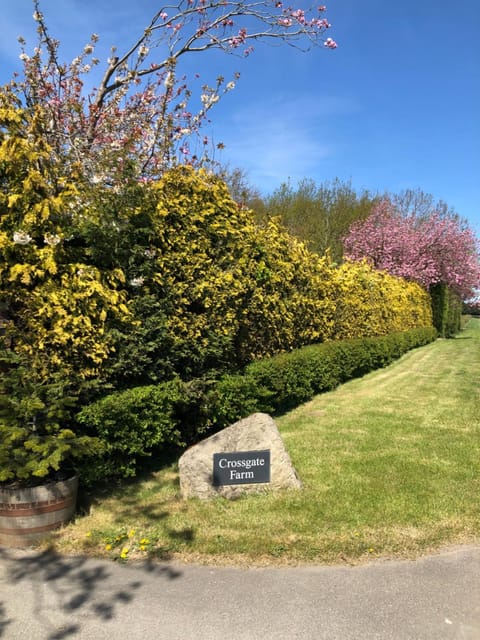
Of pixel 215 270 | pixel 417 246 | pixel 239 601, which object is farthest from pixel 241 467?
pixel 417 246

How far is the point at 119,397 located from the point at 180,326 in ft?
3.78

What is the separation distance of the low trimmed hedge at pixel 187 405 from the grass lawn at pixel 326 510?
0.42m

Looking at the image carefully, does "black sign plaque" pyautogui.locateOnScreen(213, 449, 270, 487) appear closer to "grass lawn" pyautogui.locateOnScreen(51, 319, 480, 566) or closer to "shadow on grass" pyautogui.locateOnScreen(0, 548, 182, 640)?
"grass lawn" pyautogui.locateOnScreen(51, 319, 480, 566)

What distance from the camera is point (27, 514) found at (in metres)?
3.50

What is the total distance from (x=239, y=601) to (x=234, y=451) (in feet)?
5.42

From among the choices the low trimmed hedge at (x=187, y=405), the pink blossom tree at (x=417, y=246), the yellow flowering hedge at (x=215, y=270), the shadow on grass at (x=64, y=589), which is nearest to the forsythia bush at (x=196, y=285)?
the yellow flowering hedge at (x=215, y=270)

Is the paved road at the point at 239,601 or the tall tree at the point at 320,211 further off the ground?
the tall tree at the point at 320,211

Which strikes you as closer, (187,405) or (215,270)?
(187,405)

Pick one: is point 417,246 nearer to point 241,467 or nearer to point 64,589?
point 241,467

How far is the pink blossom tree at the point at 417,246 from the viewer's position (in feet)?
75.2

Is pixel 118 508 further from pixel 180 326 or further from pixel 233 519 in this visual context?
pixel 180 326

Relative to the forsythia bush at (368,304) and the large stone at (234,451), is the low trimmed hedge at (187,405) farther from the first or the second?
the forsythia bush at (368,304)

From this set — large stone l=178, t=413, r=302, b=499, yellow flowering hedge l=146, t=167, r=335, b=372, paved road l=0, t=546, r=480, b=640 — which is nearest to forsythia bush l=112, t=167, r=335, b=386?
yellow flowering hedge l=146, t=167, r=335, b=372

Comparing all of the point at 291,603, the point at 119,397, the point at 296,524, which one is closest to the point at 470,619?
the point at 291,603
